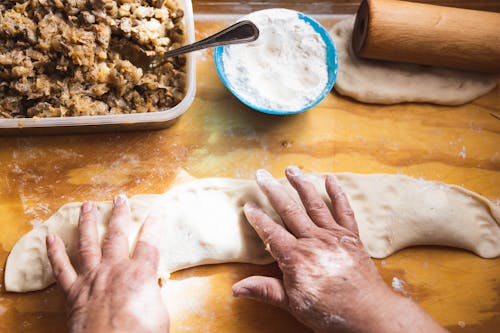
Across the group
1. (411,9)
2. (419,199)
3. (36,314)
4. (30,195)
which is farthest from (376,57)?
(36,314)

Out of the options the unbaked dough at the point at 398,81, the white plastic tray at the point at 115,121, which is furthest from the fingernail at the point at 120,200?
the unbaked dough at the point at 398,81

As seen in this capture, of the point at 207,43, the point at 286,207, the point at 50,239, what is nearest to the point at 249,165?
the point at 286,207

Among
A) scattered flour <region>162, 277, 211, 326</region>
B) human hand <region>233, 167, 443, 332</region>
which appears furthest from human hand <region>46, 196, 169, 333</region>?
human hand <region>233, 167, 443, 332</region>

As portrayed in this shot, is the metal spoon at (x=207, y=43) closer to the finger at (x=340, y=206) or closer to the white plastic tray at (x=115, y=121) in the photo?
the white plastic tray at (x=115, y=121)

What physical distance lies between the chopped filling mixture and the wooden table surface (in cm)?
14

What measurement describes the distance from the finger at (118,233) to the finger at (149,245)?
38 millimetres

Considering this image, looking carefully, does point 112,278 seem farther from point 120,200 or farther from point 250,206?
point 250,206

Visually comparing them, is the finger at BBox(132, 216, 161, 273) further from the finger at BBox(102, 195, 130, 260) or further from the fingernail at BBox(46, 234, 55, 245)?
the fingernail at BBox(46, 234, 55, 245)

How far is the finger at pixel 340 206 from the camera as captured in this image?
56.1 inches

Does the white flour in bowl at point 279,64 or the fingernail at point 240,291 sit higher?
the white flour in bowl at point 279,64

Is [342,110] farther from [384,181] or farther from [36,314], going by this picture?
[36,314]

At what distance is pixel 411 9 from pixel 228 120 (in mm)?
728

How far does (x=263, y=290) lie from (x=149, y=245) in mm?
343

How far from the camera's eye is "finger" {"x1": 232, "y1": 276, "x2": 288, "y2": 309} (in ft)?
4.39
